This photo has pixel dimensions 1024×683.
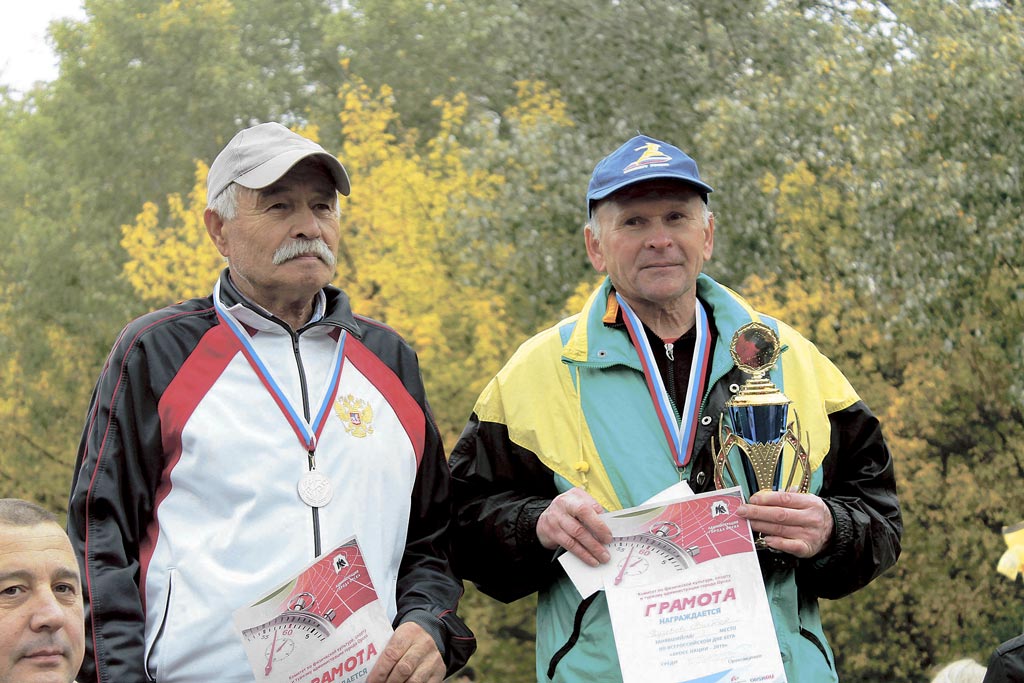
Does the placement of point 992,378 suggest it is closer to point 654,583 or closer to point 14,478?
point 654,583

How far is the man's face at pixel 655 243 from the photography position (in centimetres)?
387

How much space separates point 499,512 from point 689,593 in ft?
2.11

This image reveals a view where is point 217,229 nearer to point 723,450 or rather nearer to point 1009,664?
point 723,450

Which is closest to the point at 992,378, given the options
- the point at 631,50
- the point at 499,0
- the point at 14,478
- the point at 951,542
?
the point at 951,542

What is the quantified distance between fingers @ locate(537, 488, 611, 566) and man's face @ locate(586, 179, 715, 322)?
70 cm

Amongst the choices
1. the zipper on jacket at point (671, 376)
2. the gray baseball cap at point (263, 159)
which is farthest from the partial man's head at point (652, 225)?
Result: the gray baseball cap at point (263, 159)

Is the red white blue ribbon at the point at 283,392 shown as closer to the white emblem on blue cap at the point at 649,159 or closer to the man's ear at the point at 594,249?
the man's ear at the point at 594,249

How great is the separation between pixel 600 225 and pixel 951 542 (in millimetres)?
10919

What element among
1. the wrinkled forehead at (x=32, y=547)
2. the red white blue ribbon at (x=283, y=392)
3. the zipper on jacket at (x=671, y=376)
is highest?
the wrinkled forehead at (x=32, y=547)

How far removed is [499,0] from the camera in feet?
62.3

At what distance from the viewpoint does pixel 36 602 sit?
2.59m

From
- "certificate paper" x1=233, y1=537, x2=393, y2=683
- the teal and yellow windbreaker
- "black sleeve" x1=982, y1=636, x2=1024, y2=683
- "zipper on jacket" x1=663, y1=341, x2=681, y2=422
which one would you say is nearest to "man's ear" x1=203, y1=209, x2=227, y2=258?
Answer: the teal and yellow windbreaker

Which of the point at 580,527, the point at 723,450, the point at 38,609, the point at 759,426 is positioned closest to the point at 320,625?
→ the point at 580,527

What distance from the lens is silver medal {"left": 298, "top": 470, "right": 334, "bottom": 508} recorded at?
3479 mm
